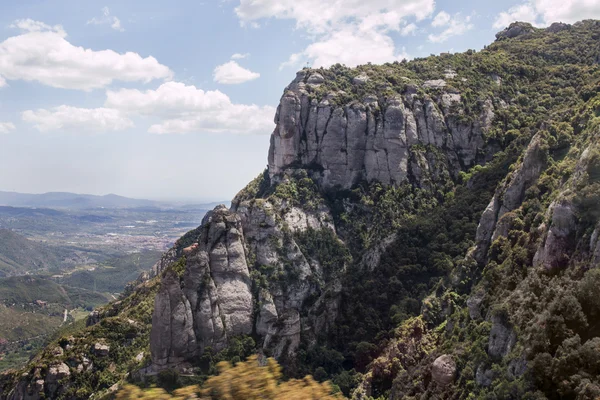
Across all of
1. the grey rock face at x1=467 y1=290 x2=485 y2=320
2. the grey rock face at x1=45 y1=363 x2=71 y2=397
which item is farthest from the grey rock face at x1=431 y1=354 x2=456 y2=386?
the grey rock face at x1=45 y1=363 x2=71 y2=397

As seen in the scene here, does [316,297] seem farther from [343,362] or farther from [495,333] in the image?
[495,333]

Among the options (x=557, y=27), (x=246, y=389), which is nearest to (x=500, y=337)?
(x=246, y=389)

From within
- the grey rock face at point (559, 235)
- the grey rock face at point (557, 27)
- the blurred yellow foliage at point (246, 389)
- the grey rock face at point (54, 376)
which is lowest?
the grey rock face at point (54, 376)

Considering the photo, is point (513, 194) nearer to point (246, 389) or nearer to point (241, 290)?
point (241, 290)

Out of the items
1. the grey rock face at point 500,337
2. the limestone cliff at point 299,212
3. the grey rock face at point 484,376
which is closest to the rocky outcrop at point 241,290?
the limestone cliff at point 299,212

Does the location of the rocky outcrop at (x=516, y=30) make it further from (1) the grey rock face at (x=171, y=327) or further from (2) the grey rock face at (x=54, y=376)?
(2) the grey rock face at (x=54, y=376)

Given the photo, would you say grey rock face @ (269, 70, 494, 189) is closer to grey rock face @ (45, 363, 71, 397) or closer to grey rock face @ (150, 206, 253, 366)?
grey rock face @ (150, 206, 253, 366)
